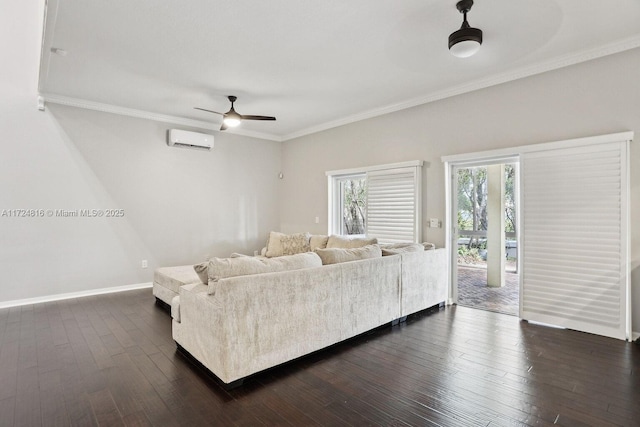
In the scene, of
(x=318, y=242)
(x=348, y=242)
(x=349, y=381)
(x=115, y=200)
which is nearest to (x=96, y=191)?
(x=115, y=200)

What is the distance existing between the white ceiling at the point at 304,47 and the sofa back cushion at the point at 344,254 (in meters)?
2.07

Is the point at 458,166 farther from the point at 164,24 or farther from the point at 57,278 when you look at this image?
the point at 57,278

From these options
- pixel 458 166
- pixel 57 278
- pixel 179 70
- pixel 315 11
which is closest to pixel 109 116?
pixel 179 70

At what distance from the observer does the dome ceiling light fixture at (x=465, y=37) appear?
272 cm

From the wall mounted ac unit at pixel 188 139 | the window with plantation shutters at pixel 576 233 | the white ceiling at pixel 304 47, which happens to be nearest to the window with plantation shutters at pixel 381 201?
the white ceiling at pixel 304 47

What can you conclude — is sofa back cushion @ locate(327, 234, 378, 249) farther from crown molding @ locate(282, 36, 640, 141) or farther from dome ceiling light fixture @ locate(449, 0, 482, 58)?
dome ceiling light fixture @ locate(449, 0, 482, 58)

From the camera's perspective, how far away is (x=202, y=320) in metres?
2.60

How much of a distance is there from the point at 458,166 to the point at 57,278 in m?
5.93

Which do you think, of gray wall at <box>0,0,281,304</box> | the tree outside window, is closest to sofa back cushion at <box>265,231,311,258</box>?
the tree outside window

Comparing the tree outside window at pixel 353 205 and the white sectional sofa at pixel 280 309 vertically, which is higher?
the tree outside window at pixel 353 205

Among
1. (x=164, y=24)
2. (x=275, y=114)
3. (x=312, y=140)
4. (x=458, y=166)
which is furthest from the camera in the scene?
(x=312, y=140)

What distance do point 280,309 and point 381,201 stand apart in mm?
3284

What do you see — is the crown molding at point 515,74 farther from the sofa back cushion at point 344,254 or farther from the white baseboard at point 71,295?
the white baseboard at point 71,295

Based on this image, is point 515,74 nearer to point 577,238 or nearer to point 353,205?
point 577,238
